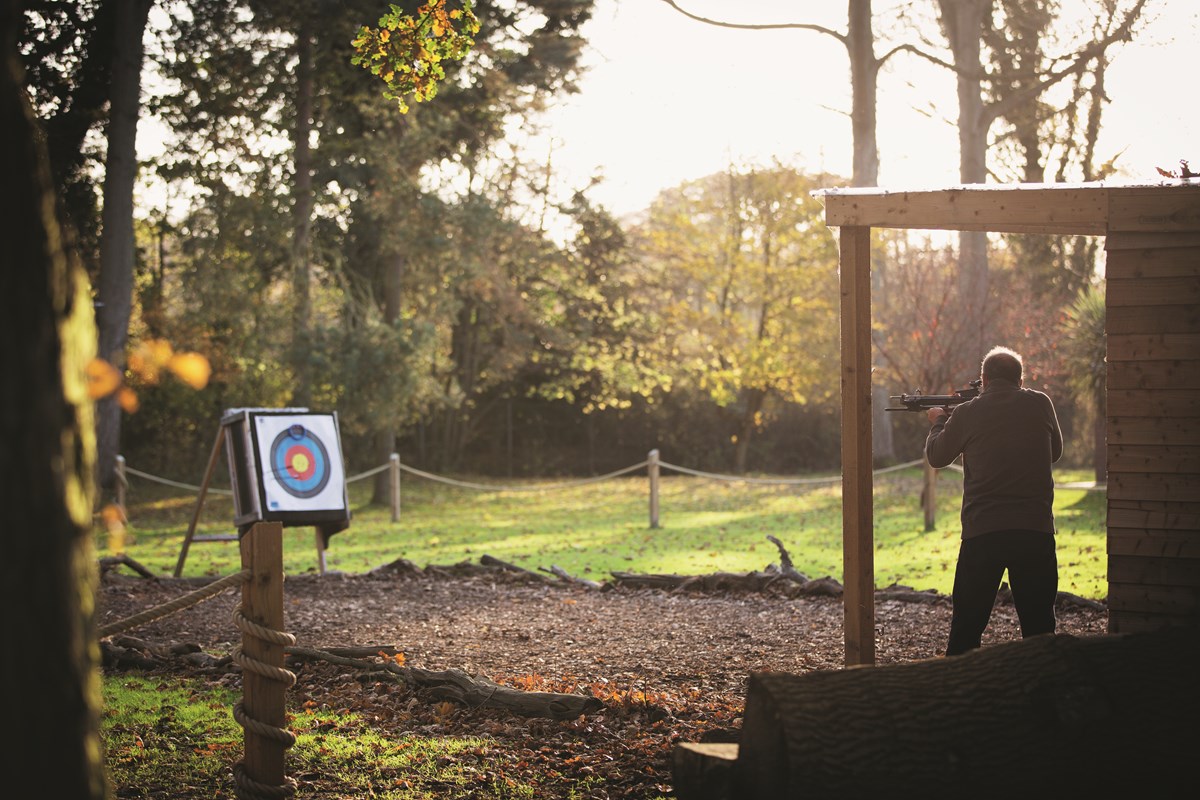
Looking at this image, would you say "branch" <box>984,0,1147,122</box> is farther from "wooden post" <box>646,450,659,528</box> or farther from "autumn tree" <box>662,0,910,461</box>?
"wooden post" <box>646,450,659,528</box>

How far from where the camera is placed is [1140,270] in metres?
5.46

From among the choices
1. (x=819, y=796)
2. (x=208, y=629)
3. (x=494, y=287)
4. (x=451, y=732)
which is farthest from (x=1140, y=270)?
(x=494, y=287)

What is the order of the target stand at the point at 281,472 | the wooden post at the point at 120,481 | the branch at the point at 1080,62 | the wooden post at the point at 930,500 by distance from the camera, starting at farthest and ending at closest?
the branch at the point at 1080,62 < the wooden post at the point at 120,481 < the wooden post at the point at 930,500 < the target stand at the point at 281,472

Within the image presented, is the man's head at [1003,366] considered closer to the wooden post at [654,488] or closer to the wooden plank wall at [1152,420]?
the wooden plank wall at [1152,420]

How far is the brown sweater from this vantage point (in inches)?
223

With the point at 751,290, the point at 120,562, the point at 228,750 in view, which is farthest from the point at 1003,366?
the point at 751,290

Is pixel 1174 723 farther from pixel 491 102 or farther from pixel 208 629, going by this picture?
pixel 491 102

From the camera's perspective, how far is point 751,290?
27.8m

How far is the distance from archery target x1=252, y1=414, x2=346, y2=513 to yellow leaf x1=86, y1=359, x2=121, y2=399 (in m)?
9.68

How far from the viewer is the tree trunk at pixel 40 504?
2.16m

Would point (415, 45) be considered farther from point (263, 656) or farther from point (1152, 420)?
point (1152, 420)

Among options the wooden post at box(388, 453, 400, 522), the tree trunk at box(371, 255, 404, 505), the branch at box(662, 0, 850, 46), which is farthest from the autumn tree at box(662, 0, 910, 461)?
the wooden post at box(388, 453, 400, 522)

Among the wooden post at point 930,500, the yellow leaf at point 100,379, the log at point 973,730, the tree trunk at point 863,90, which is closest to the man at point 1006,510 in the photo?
the log at point 973,730

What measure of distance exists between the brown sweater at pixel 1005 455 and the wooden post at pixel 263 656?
3.22 meters
